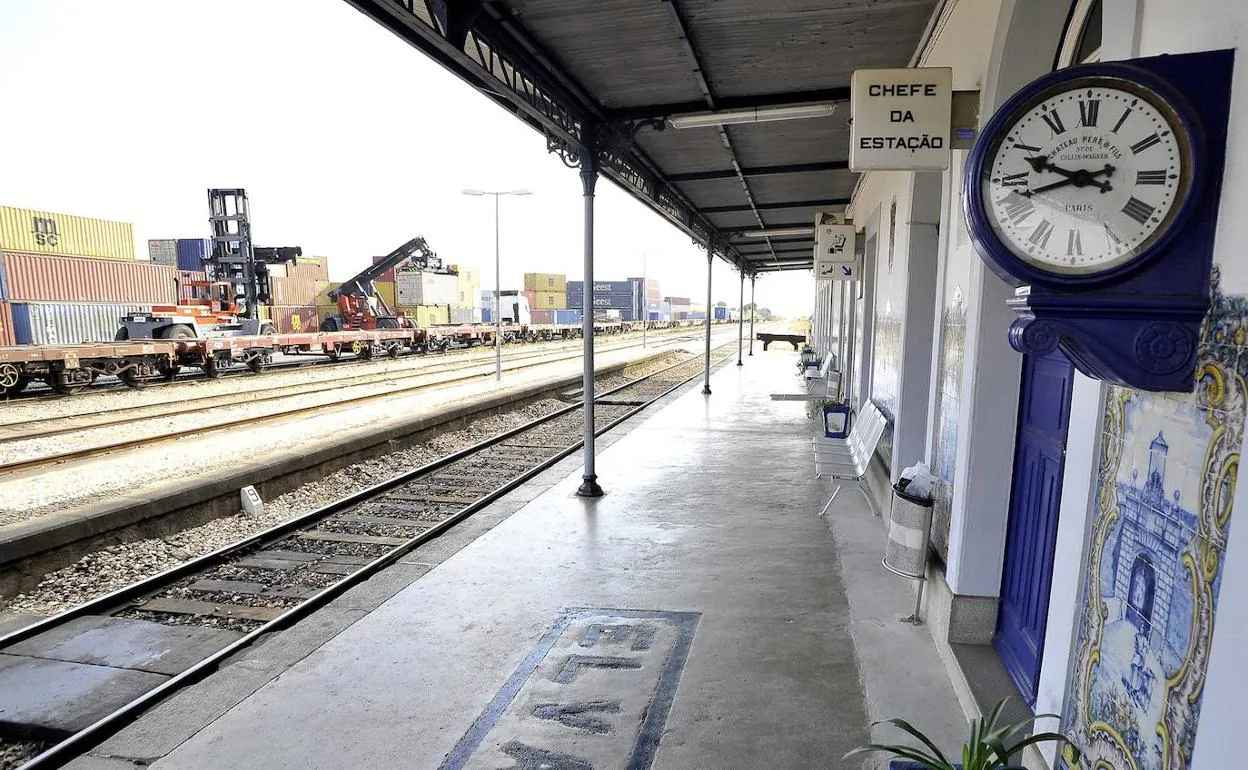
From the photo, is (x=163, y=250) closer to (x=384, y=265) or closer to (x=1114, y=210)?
(x=384, y=265)

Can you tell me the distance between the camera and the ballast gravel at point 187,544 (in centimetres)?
539

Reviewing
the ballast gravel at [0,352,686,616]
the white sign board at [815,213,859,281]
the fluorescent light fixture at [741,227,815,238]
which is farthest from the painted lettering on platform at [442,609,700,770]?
the fluorescent light fixture at [741,227,815,238]

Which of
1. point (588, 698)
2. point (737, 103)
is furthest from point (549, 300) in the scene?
point (588, 698)

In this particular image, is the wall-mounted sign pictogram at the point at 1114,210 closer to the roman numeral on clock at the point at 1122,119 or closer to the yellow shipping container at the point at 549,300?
the roman numeral on clock at the point at 1122,119

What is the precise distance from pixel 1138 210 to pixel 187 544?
761 centimetres

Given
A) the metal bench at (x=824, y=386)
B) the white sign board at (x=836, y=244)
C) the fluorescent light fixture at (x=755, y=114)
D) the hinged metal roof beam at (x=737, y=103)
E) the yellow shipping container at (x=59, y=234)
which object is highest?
the yellow shipping container at (x=59, y=234)

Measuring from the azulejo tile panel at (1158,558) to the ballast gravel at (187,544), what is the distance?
17.1 ft

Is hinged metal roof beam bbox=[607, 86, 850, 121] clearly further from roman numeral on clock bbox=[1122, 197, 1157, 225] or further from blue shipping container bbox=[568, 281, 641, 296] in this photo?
blue shipping container bbox=[568, 281, 641, 296]

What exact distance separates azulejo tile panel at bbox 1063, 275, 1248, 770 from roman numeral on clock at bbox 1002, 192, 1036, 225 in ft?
1.56

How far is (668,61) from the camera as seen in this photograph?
5422mm

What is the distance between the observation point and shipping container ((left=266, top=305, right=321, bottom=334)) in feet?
101

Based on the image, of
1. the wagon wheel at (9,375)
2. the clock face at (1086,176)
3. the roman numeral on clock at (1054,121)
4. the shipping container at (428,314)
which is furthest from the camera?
the shipping container at (428,314)

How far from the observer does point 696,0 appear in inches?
174

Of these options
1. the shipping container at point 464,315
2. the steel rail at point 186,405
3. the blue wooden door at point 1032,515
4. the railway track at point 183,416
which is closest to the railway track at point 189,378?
the steel rail at point 186,405
